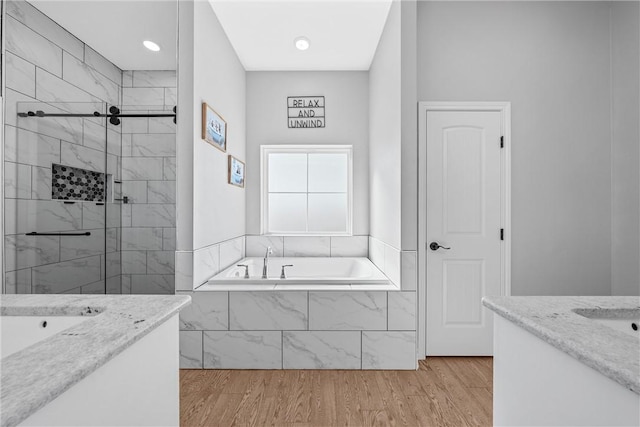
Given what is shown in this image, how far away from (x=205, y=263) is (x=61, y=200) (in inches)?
40.8

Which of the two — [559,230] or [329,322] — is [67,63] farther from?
[559,230]

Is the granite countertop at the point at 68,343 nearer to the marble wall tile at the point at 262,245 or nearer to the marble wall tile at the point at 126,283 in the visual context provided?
the marble wall tile at the point at 126,283

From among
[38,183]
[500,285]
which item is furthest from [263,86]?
[500,285]

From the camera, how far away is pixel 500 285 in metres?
2.63

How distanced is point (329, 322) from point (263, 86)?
2.72m

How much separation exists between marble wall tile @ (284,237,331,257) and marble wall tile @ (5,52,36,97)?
2.47m

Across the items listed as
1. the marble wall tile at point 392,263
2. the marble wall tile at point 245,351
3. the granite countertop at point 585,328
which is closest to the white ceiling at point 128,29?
the marble wall tile at point 245,351

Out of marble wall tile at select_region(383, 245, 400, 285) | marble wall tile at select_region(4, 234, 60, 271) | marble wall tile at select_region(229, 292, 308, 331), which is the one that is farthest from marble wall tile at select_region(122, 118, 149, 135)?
marble wall tile at select_region(383, 245, 400, 285)

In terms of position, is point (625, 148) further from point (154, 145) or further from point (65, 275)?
point (65, 275)

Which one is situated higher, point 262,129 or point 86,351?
point 262,129

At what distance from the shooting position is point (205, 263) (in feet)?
8.23

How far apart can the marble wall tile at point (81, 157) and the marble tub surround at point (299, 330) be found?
115 cm

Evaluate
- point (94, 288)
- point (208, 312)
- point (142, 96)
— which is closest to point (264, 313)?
point (208, 312)

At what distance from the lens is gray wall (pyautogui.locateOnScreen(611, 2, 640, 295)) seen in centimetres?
253
